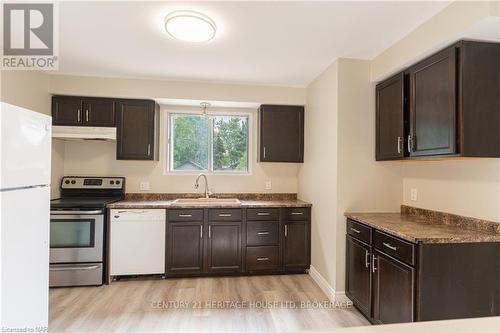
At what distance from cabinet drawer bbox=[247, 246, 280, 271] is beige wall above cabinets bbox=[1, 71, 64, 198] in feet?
8.44

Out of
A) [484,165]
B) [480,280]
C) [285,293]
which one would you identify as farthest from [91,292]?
[484,165]

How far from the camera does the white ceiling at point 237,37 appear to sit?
1.91 m

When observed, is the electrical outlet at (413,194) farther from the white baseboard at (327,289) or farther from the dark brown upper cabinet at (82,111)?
the dark brown upper cabinet at (82,111)

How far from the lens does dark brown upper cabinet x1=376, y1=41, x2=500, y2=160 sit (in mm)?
1845

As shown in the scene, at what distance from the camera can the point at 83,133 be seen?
130 inches

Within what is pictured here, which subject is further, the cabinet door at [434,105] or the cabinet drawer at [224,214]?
the cabinet drawer at [224,214]

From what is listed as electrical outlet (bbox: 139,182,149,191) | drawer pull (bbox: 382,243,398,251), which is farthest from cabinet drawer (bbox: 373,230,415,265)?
electrical outlet (bbox: 139,182,149,191)

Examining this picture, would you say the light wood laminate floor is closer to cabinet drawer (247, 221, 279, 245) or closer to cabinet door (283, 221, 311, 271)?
cabinet door (283, 221, 311, 271)

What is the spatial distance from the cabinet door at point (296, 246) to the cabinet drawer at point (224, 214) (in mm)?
638

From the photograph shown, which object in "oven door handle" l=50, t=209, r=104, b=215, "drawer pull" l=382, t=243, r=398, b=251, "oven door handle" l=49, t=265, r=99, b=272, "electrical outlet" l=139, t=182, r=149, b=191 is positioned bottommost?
"oven door handle" l=49, t=265, r=99, b=272

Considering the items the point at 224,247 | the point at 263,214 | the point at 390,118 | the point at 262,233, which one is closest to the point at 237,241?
the point at 224,247

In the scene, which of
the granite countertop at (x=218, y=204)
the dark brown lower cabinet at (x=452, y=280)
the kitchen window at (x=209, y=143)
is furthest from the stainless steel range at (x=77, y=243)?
the dark brown lower cabinet at (x=452, y=280)

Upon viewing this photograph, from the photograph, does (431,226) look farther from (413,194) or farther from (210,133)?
(210,133)

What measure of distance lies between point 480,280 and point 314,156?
6.31ft
